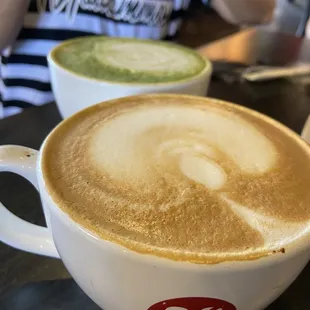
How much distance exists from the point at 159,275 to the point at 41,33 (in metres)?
0.69

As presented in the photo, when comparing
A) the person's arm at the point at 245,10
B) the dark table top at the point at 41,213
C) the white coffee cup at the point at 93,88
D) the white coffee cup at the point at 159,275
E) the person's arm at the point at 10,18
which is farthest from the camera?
the person's arm at the point at 245,10

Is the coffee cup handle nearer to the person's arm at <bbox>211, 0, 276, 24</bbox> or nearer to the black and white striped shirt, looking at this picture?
the black and white striped shirt

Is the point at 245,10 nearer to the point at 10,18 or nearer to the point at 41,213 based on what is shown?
the point at 10,18

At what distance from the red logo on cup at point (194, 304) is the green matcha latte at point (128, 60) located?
0.29 metres

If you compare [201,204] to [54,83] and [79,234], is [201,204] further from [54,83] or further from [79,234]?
[54,83]

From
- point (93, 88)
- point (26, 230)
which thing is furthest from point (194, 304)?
point (93, 88)

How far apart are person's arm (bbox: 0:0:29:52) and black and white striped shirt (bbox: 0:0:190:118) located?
41mm

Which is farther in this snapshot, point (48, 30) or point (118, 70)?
point (48, 30)

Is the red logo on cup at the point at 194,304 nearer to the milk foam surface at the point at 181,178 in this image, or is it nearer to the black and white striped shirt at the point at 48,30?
the milk foam surface at the point at 181,178

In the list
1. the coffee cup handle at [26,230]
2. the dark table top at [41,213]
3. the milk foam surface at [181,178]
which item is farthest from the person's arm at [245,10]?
the coffee cup handle at [26,230]

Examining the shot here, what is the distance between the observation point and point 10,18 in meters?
0.77

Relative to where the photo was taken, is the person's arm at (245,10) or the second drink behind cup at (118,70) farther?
the person's arm at (245,10)

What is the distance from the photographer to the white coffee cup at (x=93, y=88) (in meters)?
0.49

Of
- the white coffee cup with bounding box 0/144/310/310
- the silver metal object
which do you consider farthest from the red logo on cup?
the silver metal object
